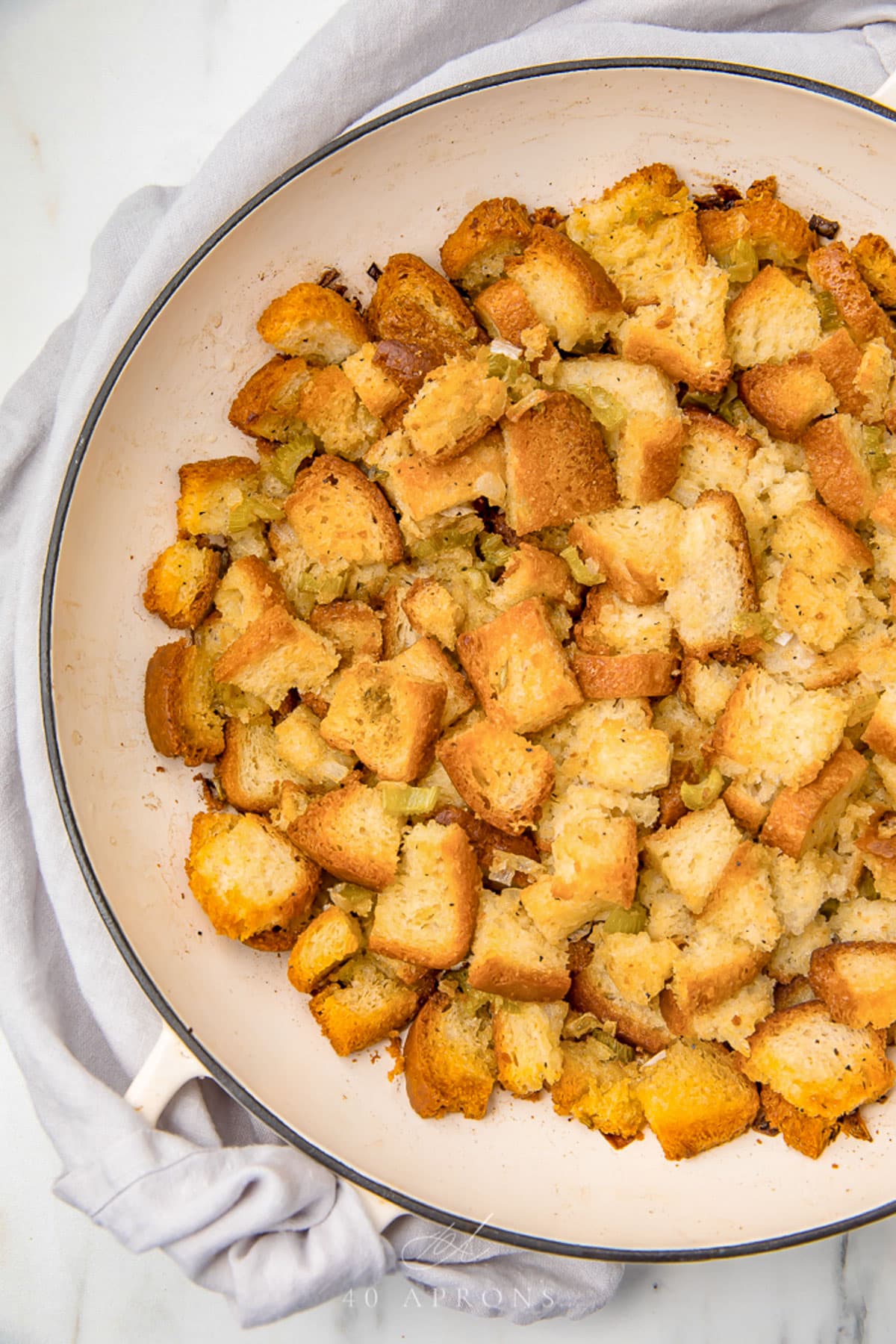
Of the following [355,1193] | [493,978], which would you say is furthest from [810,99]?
[355,1193]

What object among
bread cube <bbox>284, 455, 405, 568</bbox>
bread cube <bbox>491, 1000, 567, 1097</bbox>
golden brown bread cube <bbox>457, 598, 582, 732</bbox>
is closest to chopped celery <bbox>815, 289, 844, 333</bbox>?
golden brown bread cube <bbox>457, 598, 582, 732</bbox>

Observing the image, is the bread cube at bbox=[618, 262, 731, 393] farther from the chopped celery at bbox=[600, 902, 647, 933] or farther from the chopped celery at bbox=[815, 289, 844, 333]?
the chopped celery at bbox=[600, 902, 647, 933]

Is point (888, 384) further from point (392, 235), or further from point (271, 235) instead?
point (271, 235)

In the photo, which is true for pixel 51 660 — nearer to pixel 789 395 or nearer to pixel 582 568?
pixel 582 568

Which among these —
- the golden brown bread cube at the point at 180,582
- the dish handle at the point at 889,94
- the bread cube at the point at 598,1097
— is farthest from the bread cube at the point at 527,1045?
the dish handle at the point at 889,94

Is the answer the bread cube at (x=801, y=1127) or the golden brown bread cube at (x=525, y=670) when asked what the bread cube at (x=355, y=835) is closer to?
the golden brown bread cube at (x=525, y=670)

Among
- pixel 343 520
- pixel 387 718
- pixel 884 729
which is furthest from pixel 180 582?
pixel 884 729
